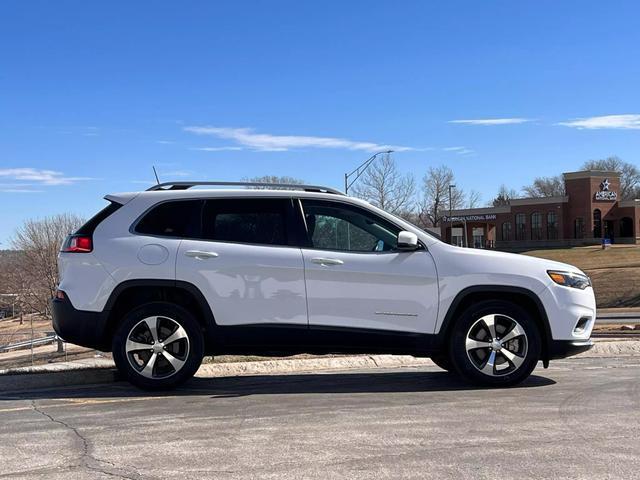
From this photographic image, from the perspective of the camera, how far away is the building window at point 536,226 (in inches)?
3221

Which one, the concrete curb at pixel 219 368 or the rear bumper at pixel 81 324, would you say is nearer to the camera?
the rear bumper at pixel 81 324

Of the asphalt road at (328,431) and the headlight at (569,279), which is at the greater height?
the headlight at (569,279)

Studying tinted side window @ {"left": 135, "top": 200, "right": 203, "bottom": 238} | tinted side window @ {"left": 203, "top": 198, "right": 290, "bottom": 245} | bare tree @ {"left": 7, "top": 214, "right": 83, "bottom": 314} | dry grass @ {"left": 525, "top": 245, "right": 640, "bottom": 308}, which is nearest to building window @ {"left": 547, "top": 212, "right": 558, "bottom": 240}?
dry grass @ {"left": 525, "top": 245, "right": 640, "bottom": 308}

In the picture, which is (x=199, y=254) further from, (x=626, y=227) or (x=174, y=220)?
(x=626, y=227)

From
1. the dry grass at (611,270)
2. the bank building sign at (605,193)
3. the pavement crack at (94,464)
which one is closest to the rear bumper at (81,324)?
the pavement crack at (94,464)

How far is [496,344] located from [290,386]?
2.05 metres

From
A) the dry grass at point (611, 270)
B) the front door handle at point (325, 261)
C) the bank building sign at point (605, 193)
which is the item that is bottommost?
the dry grass at point (611, 270)

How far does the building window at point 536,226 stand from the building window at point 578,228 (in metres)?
4.29

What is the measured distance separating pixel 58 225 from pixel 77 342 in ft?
142

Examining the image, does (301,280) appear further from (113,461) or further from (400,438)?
(113,461)

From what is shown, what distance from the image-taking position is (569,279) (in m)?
6.53

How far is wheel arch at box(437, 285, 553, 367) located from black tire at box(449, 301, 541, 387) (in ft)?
0.30

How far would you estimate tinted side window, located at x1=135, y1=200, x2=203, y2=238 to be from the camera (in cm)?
643

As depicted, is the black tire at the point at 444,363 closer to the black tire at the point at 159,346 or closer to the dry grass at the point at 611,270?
the black tire at the point at 159,346
